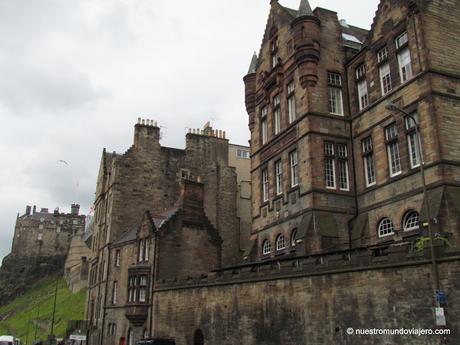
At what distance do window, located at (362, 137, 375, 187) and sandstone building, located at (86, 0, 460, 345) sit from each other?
111 millimetres

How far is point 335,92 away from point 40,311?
65.5 metres

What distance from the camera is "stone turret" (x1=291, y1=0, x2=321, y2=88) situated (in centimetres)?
2812

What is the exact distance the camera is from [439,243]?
1591cm

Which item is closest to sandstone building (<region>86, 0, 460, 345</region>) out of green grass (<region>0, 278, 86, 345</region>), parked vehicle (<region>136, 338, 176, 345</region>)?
parked vehicle (<region>136, 338, 176, 345</region>)

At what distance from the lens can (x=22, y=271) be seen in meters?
109

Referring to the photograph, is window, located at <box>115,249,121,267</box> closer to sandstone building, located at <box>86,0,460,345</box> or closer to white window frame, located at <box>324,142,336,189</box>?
sandstone building, located at <box>86,0,460,345</box>

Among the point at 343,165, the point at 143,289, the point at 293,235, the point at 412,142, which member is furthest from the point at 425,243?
the point at 143,289

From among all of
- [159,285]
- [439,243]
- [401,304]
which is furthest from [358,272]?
[159,285]

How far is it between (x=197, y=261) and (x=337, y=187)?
14.8m

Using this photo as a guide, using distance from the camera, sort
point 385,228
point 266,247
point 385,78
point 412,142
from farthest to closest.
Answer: point 266,247 → point 385,78 → point 385,228 → point 412,142

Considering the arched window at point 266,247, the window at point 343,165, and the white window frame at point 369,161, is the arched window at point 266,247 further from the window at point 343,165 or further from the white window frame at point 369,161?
the white window frame at point 369,161

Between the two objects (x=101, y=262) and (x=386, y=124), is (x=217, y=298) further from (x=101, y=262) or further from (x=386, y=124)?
(x=101, y=262)

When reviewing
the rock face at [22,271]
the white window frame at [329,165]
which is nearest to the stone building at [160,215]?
the white window frame at [329,165]

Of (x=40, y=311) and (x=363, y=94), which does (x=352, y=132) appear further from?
(x=40, y=311)
